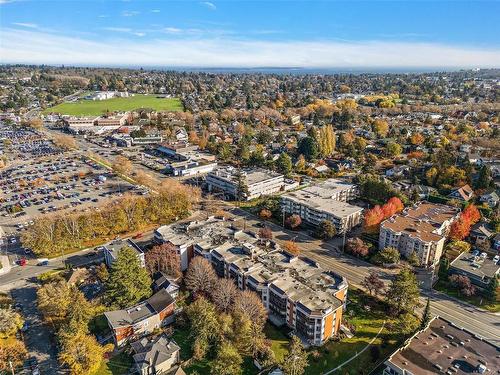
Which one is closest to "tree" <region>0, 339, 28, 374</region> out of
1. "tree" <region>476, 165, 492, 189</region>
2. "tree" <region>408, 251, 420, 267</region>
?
"tree" <region>408, 251, 420, 267</region>

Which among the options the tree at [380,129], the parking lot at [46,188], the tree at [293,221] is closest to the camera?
the tree at [293,221]

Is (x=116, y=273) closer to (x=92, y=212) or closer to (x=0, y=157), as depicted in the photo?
(x=92, y=212)

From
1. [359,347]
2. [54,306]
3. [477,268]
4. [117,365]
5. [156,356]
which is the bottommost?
[117,365]

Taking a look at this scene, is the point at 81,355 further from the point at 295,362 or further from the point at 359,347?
the point at 359,347

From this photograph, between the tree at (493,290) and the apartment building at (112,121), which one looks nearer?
the tree at (493,290)

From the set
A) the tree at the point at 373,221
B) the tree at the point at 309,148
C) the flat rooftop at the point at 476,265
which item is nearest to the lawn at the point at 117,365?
the tree at the point at 373,221

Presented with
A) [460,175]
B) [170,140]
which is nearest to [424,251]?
[460,175]

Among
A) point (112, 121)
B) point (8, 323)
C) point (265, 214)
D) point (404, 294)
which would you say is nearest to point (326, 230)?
point (265, 214)

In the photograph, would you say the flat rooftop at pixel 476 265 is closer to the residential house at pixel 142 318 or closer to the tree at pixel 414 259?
the tree at pixel 414 259
